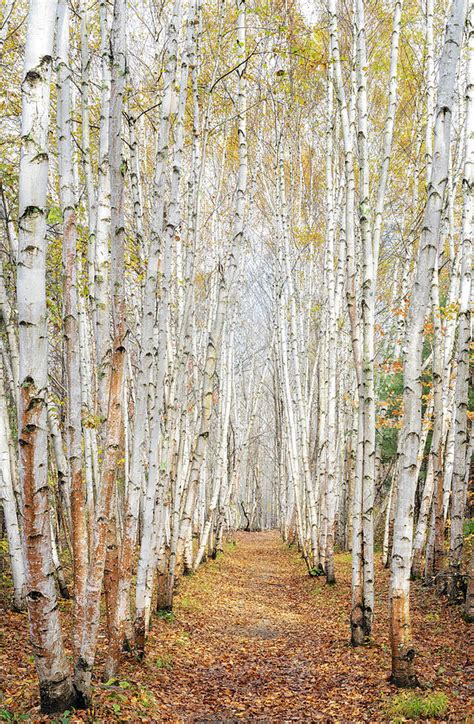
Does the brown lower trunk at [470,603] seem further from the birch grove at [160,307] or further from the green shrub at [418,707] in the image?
the green shrub at [418,707]

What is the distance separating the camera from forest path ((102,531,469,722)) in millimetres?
4504

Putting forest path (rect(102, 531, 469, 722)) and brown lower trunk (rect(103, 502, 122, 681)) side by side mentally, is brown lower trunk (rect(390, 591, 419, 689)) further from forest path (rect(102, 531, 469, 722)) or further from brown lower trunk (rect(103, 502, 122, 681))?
brown lower trunk (rect(103, 502, 122, 681))

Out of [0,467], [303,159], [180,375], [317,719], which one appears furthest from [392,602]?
[303,159]

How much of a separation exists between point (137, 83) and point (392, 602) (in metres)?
8.83

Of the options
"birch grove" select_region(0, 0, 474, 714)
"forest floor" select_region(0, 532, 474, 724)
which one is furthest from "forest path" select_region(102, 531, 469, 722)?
"birch grove" select_region(0, 0, 474, 714)

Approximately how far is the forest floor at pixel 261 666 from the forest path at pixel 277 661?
0.01m

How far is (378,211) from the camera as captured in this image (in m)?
5.96

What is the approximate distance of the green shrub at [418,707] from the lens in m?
3.97

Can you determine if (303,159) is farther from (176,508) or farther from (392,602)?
(392,602)

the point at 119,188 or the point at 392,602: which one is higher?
the point at 119,188

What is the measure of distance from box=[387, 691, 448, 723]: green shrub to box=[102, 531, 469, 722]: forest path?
10 cm

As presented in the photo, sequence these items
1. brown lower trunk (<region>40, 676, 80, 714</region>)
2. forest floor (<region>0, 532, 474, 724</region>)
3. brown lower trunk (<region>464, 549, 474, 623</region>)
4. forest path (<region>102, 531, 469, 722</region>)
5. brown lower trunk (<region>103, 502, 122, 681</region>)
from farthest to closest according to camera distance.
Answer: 1. brown lower trunk (<region>464, 549, 474, 623</region>)
2. forest path (<region>102, 531, 469, 722</region>)
3. brown lower trunk (<region>103, 502, 122, 681</region>)
4. forest floor (<region>0, 532, 474, 724</region>)
5. brown lower trunk (<region>40, 676, 80, 714</region>)

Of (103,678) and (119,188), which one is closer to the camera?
(119,188)

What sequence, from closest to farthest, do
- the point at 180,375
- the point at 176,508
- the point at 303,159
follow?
the point at 180,375 → the point at 176,508 → the point at 303,159
